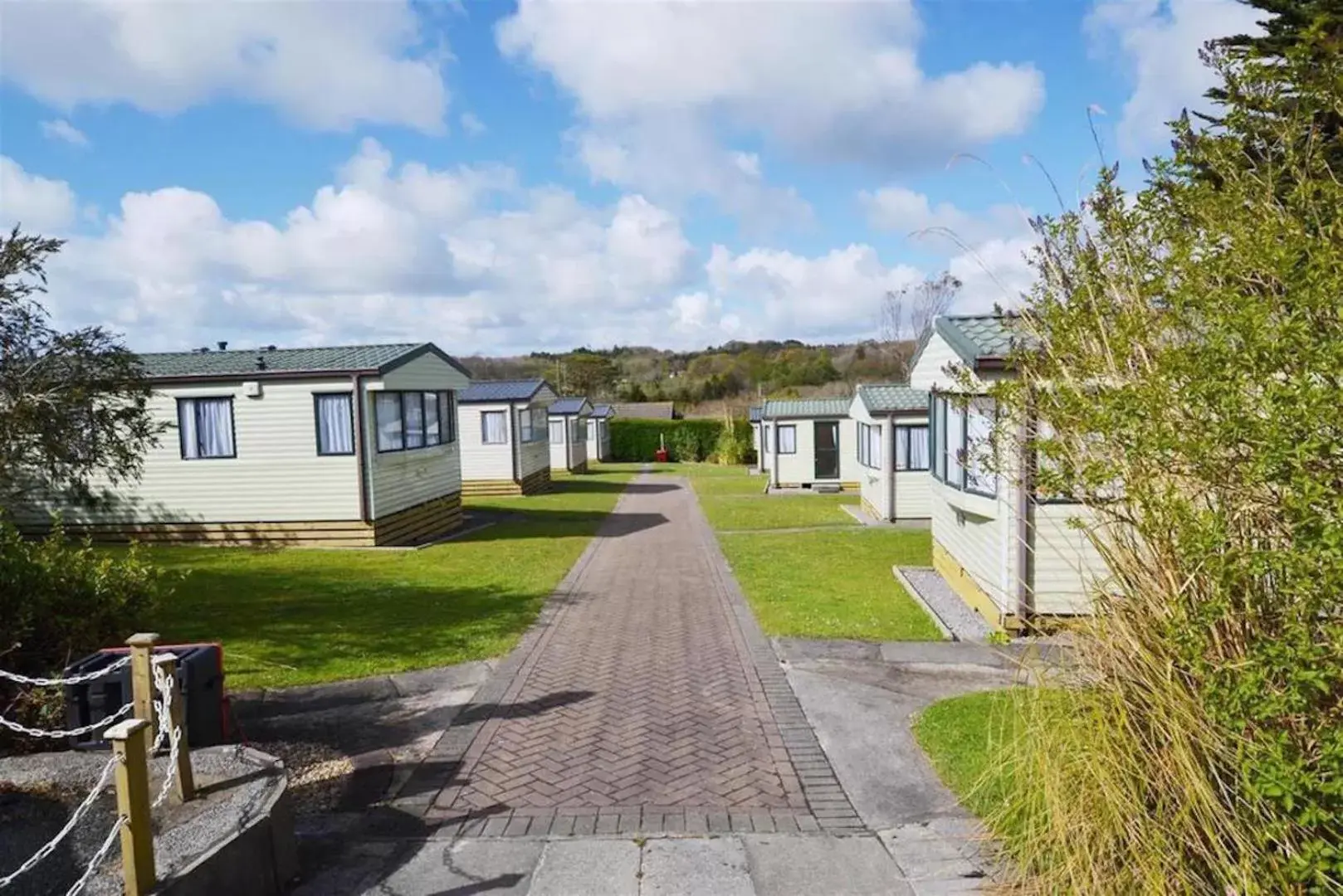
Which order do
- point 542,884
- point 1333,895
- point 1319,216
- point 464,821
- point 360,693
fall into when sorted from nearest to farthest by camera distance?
point 1333,895, point 1319,216, point 542,884, point 464,821, point 360,693

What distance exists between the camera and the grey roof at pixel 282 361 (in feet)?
54.4

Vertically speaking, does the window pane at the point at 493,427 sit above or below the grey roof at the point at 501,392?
below

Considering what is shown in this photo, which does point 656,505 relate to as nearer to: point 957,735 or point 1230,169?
point 957,735

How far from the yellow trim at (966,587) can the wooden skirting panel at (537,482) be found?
1706cm

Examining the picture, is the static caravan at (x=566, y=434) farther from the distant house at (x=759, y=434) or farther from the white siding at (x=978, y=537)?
the white siding at (x=978, y=537)

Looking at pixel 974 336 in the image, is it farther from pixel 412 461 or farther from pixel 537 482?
pixel 537 482

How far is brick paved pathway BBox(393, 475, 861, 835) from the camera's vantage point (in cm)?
521

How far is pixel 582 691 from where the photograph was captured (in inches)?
302

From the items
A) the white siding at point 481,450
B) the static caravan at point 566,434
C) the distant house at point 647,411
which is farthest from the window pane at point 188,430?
the distant house at point 647,411

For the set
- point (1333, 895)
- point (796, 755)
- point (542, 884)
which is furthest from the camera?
point (796, 755)

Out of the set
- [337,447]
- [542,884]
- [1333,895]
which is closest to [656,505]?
[337,447]

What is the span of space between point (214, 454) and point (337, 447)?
8.42ft

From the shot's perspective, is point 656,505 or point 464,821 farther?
point 656,505

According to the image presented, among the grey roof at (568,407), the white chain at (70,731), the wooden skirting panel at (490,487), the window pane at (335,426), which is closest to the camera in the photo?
the white chain at (70,731)
